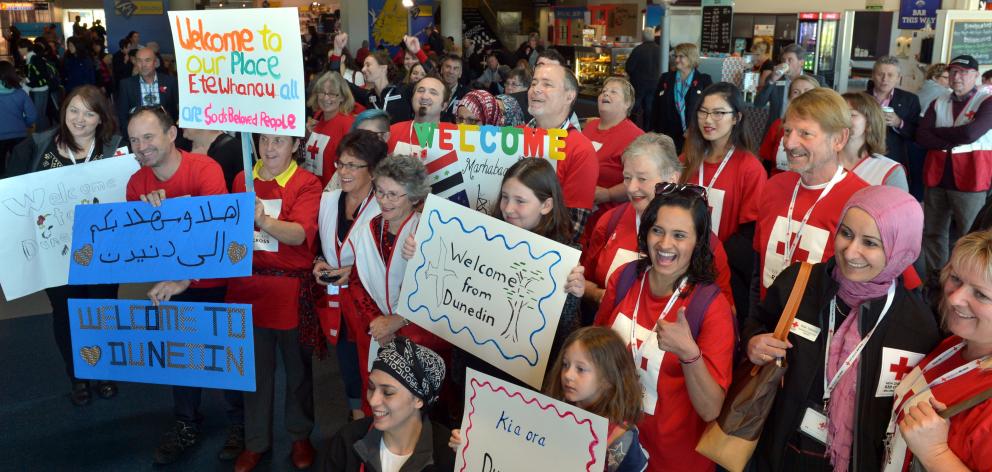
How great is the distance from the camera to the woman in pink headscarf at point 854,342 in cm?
232

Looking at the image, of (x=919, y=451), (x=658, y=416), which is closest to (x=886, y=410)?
(x=919, y=451)

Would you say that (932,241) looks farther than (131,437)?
Yes

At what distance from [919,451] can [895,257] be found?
0.54 metres

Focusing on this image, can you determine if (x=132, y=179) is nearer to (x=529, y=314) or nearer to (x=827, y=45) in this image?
(x=529, y=314)

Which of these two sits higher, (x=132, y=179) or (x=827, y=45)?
(x=827, y=45)

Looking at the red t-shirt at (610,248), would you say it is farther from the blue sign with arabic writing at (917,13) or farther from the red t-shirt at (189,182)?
the blue sign with arabic writing at (917,13)

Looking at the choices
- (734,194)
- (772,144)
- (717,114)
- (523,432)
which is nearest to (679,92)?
(772,144)

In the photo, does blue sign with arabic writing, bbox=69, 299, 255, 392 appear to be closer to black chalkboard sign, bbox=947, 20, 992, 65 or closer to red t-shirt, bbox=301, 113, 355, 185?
red t-shirt, bbox=301, 113, 355, 185

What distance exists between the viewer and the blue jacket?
916 cm

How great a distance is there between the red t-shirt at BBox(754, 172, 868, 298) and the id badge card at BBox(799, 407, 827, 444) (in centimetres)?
76

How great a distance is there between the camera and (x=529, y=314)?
9.80ft

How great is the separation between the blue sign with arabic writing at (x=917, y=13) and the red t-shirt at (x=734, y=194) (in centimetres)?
906

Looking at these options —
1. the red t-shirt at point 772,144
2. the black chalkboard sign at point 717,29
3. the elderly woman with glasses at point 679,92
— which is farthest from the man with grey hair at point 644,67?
the red t-shirt at point 772,144

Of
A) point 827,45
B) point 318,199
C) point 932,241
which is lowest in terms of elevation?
point 932,241
